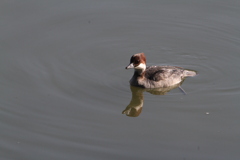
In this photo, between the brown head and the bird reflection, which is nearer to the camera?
the bird reflection

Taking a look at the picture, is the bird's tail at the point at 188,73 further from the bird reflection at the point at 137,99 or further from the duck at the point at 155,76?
the bird reflection at the point at 137,99

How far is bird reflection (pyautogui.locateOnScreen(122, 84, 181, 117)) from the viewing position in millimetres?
12188

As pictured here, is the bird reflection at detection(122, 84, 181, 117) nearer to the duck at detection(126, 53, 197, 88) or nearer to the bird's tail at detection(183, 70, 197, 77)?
the duck at detection(126, 53, 197, 88)

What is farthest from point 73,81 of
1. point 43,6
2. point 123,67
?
point 43,6

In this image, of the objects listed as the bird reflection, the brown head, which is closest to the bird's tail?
the bird reflection

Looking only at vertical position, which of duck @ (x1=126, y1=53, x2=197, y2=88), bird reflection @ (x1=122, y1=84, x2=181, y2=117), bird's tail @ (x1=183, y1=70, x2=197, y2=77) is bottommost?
bird reflection @ (x1=122, y1=84, x2=181, y2=117)

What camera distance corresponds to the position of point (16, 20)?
15781 mm

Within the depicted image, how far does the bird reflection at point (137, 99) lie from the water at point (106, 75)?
0.14 meters

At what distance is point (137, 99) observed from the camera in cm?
1291

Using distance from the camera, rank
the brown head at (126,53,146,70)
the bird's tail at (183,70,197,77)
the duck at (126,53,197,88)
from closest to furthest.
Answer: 1. the brown head at (126,53,146,70)
2. the duck at (126,53,197,88)
3. the bird's tail at (183,70,197,77)

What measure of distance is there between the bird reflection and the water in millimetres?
137

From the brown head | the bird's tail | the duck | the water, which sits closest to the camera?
the water

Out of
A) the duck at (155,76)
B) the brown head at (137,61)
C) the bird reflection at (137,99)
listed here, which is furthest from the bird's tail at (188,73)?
the brown head at (137,61)

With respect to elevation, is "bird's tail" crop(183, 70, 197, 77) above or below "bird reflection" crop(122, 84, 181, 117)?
above
